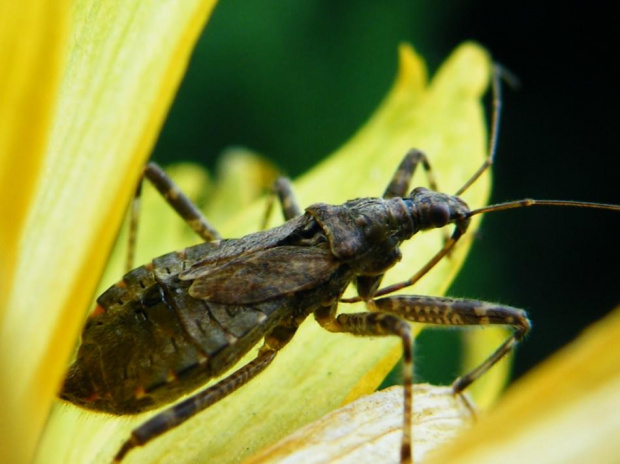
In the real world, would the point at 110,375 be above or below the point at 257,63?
below

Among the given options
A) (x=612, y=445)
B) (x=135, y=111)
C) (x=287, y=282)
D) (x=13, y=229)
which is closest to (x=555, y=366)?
(x=612, y=445)

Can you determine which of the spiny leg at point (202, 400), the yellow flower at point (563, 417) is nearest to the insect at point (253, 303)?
the spiny leg at point (202, 400)

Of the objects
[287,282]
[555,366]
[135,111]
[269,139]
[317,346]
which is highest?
[269,139]

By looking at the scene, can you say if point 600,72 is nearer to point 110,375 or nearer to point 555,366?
point 110,375

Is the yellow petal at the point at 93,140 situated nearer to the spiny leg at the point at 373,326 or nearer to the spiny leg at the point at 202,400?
the spiny leg at the point at 202,400

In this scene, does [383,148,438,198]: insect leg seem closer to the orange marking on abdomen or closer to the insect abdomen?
the insect abdomen

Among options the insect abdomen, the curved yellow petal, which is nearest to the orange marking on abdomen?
the insect abdomen
